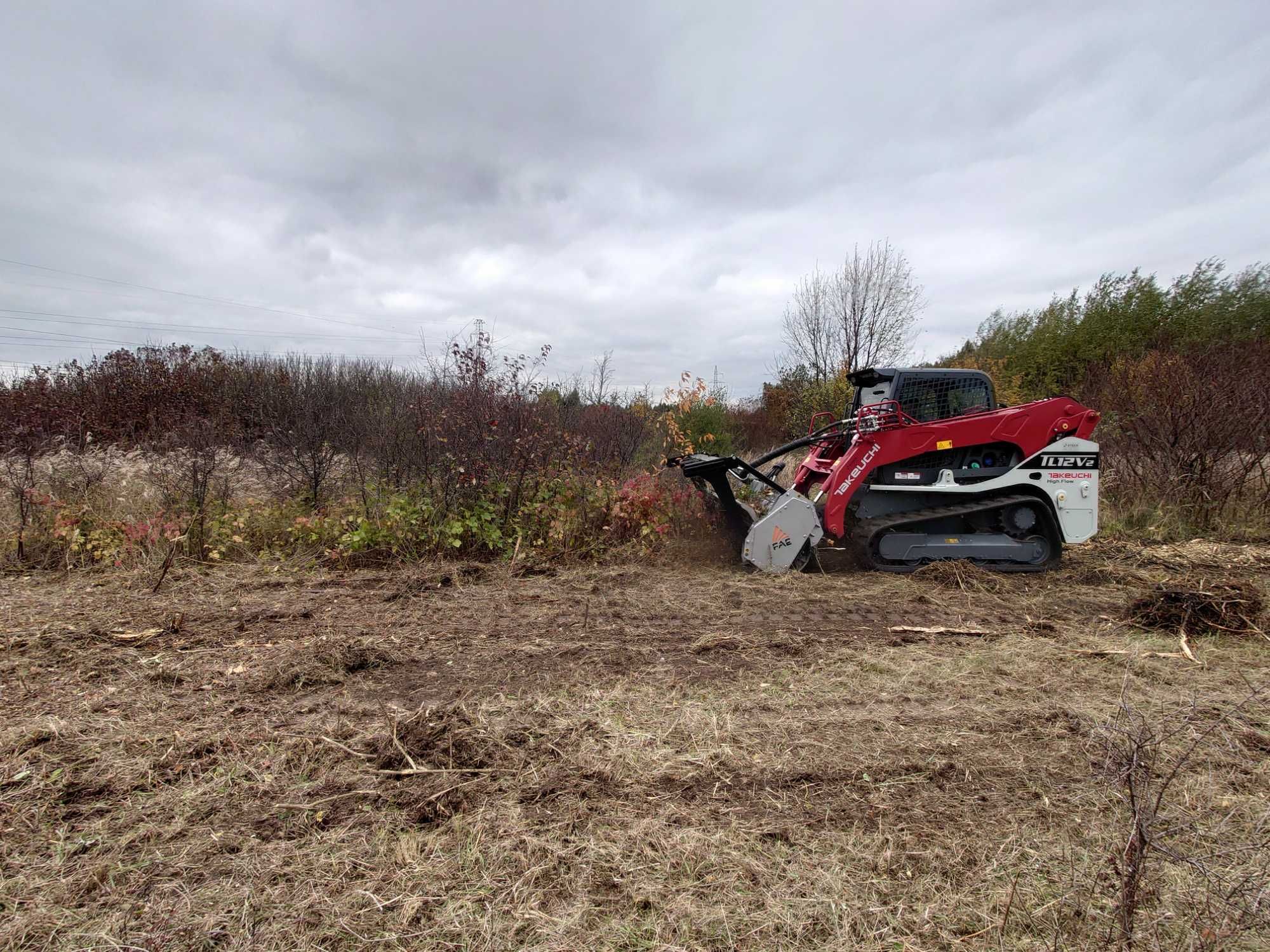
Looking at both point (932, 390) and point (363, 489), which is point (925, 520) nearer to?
point (932, 390)

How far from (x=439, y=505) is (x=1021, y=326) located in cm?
2555

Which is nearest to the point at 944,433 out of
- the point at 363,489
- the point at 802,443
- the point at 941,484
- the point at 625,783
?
the point at 941,484

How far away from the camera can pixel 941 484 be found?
20.3ft

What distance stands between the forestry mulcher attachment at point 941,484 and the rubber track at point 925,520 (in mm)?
13

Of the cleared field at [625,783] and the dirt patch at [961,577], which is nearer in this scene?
the cleared field at [625,783]

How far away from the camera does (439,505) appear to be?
22.2 ft

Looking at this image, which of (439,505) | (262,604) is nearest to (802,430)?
(439,505)

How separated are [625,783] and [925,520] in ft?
16.3

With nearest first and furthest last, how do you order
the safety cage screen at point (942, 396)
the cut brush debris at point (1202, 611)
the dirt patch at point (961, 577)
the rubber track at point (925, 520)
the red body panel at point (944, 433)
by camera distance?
the cut brush debris at point (1202, 611), the dirt patch at point (961, 577), the red body panel at point (944, 433), the rubber track at point (925, 520), the safety cage screen at point (942, 396)

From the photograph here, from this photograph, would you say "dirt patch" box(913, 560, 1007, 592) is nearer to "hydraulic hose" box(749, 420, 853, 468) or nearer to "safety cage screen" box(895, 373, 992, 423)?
"safety cage screen" box(895, 373, 992, 423)

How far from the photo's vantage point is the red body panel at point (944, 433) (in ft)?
19.9

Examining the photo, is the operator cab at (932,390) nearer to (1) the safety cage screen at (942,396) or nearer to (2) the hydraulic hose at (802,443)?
(1) the safety cage screen at (942,396)

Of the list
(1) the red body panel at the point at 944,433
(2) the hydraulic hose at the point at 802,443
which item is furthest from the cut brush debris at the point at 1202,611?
(2) the hydraulic hose at the point at 802,443

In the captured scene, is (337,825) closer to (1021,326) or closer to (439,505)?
(439,505)
